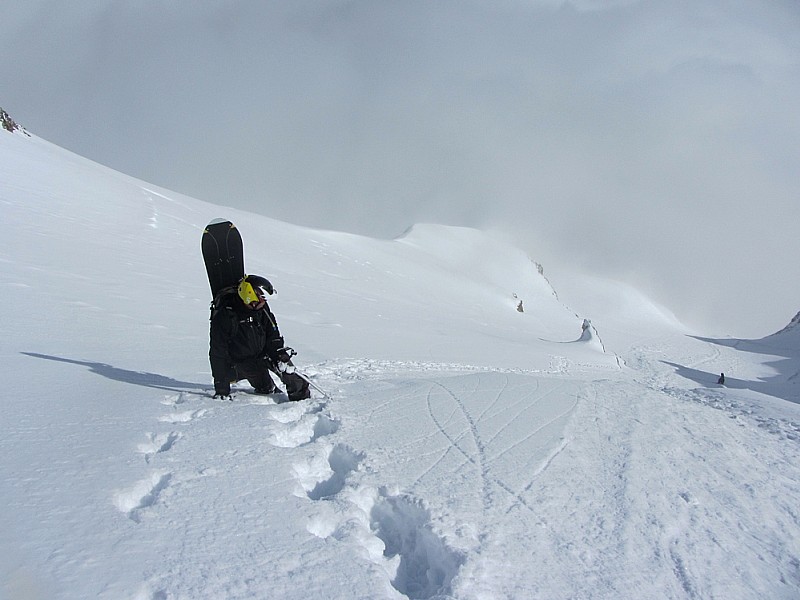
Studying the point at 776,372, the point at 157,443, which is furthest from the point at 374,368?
the point at 776,372

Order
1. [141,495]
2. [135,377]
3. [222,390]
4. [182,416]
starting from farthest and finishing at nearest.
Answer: [135,377]
[222,390]
[182,416]
[141,495]

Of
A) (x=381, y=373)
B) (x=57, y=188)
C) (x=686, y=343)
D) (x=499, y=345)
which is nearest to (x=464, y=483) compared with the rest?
(x=381, y=373)

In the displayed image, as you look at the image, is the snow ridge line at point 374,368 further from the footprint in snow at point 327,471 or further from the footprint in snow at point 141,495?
the footprint in snow at point 141,495

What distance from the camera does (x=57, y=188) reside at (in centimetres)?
1934

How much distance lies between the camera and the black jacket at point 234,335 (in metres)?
5.67

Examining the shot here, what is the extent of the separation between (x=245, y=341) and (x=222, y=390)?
582 mm

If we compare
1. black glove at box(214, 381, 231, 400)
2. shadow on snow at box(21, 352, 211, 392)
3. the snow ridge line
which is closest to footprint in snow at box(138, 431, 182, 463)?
black glove at box(214, 381, 231, 400)

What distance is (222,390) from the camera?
18.6ft

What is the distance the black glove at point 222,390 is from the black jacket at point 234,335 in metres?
0.05

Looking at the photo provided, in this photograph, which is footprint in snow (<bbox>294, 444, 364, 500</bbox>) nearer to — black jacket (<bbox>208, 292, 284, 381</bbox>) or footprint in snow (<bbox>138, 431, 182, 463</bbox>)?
footprint in snow (<bbox>138, 431, 182, 463</bbox>)

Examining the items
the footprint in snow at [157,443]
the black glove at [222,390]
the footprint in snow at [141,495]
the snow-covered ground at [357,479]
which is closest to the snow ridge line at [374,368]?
the snow-covered ground at [357,479]

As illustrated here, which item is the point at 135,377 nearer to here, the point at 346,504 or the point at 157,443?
the point at 157,443

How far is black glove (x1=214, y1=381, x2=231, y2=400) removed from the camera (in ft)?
18.5

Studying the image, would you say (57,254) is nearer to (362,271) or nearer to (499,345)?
(499,345)
